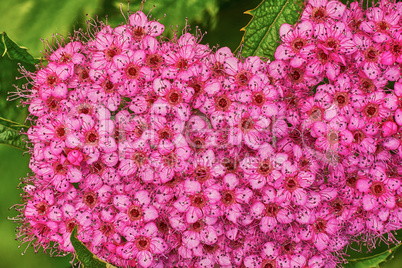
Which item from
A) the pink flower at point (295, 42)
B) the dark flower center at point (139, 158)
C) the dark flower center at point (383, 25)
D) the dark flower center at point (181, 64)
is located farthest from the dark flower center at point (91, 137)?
the dark flower center at point (383, 25)

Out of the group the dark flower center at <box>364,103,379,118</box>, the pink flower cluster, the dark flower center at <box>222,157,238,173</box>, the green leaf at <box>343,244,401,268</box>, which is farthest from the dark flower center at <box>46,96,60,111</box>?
the green leaf at <box>343,244,401,268</box>

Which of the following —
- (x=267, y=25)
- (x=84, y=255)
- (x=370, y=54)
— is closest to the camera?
(x=84, y=255)

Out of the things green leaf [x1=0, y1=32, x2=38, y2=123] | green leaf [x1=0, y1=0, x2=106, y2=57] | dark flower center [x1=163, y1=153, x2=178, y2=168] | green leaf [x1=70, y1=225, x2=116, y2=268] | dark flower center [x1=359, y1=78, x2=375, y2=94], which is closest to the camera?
green leaf [x1=70, y1=225, x2=116, y2=268]

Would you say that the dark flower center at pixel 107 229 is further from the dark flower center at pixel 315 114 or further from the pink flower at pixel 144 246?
the dark flower center at pixel 315 114

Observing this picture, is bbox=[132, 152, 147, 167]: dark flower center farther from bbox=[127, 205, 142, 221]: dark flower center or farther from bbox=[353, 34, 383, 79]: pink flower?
bbox=[353, 34, 383, 79]: pink flower

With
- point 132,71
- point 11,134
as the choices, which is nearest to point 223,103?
point 132,71

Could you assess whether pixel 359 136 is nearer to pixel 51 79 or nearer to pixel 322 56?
pixel 322 56
